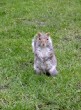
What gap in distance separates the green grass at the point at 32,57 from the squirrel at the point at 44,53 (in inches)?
6.9

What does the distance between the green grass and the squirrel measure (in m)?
0.17

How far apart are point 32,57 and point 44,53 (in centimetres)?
140

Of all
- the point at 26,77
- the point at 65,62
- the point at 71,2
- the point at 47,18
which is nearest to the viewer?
the point at 26,77

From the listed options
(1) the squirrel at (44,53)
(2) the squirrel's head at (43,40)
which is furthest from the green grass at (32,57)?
(2) the squirrel's head at (43,40)

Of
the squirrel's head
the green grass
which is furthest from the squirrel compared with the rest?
the green grass

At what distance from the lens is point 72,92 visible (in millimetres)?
5973

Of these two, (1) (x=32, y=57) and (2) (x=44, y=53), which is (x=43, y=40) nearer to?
(2) (x=44, y=53)

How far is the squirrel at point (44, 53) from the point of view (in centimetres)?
628

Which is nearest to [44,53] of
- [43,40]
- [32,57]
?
[43,40]

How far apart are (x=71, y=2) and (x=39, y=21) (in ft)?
10.6

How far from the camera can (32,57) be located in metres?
7.66

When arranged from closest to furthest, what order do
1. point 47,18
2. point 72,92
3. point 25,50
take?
point 72,92 < point 25,50 < point 47,18

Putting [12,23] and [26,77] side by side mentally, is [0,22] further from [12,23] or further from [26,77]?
[26,77]

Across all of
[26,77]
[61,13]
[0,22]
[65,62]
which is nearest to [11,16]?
[0,22]
